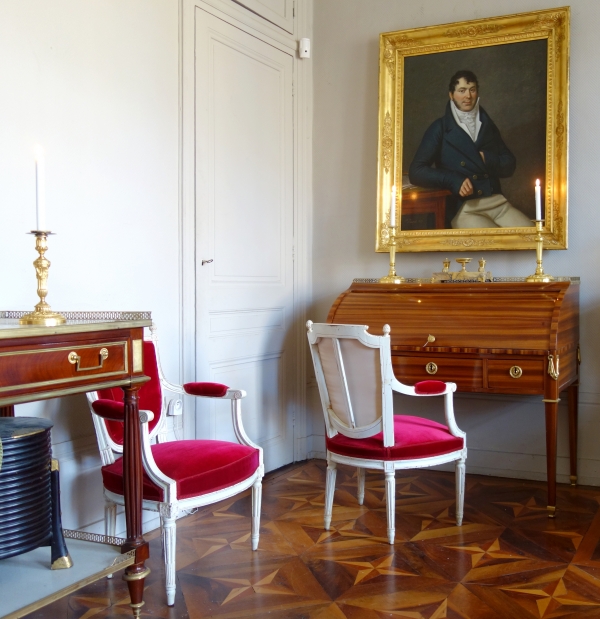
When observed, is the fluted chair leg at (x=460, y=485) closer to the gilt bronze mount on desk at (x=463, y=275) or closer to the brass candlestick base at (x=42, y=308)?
the gilt bronze mount on desk at (x=463, y=275)

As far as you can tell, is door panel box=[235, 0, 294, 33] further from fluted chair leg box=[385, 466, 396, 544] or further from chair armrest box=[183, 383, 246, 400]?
fluted chair leg box=[385, 466, 396, 544]

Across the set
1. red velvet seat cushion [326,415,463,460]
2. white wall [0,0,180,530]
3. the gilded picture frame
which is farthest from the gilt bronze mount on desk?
white wall [0,0,180,530]

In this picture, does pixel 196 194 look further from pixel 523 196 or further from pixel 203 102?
pixel 523 196

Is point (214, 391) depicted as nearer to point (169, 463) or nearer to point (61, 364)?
point (169, 463)

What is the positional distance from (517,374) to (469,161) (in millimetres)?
1341

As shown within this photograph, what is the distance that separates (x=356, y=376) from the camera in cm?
293

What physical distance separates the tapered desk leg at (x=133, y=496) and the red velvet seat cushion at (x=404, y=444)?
1.03 m

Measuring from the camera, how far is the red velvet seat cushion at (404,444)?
2.91m

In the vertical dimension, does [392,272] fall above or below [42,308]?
above

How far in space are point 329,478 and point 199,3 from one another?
2285mm

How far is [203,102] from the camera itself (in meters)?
3.50

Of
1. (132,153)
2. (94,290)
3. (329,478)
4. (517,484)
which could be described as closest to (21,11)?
(132,153)

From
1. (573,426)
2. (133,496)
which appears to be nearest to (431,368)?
(573,426)

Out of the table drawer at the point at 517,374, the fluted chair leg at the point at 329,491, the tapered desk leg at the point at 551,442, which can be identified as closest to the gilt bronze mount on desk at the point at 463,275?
the table drawer at the point at 517,374
